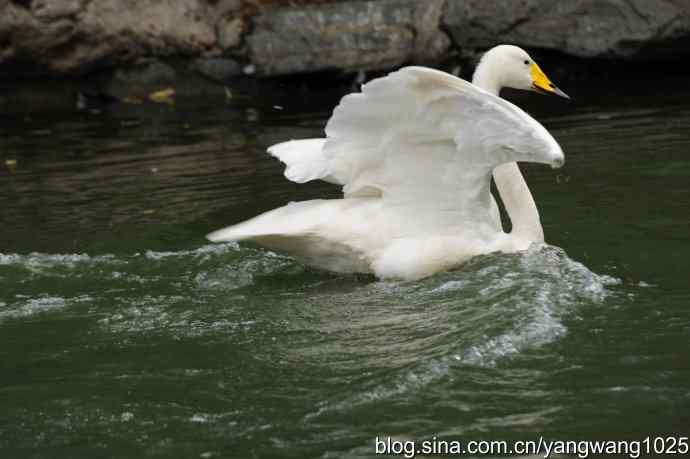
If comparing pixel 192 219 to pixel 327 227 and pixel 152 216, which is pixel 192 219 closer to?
pixel 152 216

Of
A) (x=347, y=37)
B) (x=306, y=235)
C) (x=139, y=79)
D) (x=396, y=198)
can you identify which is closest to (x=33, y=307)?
(x=306, y=235)

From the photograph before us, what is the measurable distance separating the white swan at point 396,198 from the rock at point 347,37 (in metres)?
6.76

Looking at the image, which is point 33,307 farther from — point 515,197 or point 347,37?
point 347,37

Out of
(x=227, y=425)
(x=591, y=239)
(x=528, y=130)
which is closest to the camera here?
(x=227, y=425)

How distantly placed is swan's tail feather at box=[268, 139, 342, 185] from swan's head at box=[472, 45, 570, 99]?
102cm

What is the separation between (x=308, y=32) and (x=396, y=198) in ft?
24.0

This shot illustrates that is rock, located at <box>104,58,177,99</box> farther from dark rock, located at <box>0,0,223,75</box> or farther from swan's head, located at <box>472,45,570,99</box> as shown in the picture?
swan's head, located at <box>472,45,570,99</box>

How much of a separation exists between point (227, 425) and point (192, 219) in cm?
392

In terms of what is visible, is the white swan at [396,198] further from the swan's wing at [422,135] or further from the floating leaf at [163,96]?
the floating leaf at [163,96]

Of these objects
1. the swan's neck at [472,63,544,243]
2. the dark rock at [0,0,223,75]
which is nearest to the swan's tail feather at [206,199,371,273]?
the swan's neck at [472,63,544,243]

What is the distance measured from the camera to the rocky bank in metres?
12.7

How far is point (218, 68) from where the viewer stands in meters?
13.5

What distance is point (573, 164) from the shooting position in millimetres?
9008

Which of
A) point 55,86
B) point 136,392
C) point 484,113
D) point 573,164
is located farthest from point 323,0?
point 136,392
